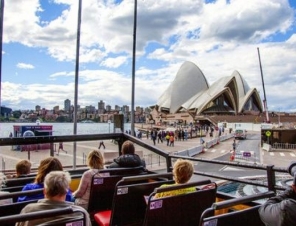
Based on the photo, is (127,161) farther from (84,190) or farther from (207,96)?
(207,96)

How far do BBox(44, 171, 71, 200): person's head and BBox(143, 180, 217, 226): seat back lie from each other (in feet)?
2.35

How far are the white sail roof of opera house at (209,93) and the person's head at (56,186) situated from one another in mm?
97983

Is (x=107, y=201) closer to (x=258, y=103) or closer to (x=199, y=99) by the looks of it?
(x=199, y=99)

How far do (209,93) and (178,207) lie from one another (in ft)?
332

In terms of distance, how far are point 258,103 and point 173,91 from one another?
93.5 ft

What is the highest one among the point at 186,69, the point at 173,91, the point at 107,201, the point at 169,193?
the point at 186,69

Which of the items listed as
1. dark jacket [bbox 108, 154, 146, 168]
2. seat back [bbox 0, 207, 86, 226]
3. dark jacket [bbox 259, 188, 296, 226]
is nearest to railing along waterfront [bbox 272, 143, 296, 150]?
dark jacket [bbox 108, 154, 146, 168]

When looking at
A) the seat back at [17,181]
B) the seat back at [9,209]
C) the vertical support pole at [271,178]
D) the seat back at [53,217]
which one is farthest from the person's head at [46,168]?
the vertical support pole at [271,178]

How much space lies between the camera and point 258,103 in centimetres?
10975

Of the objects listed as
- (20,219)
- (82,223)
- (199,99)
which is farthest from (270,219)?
(199,99)

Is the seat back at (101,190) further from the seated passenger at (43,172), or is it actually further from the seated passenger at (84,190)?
the seated passenger at (43,172)

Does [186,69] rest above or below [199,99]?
above

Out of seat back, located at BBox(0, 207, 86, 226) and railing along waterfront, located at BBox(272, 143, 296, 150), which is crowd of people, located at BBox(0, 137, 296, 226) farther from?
railing along waterfront, located at BBox(272, 143, 296, 150)

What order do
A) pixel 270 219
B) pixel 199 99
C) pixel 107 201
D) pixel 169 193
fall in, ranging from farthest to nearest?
pixel 199 99 < pixel 107 201 < pixel 169 193 < pixel 270 219
